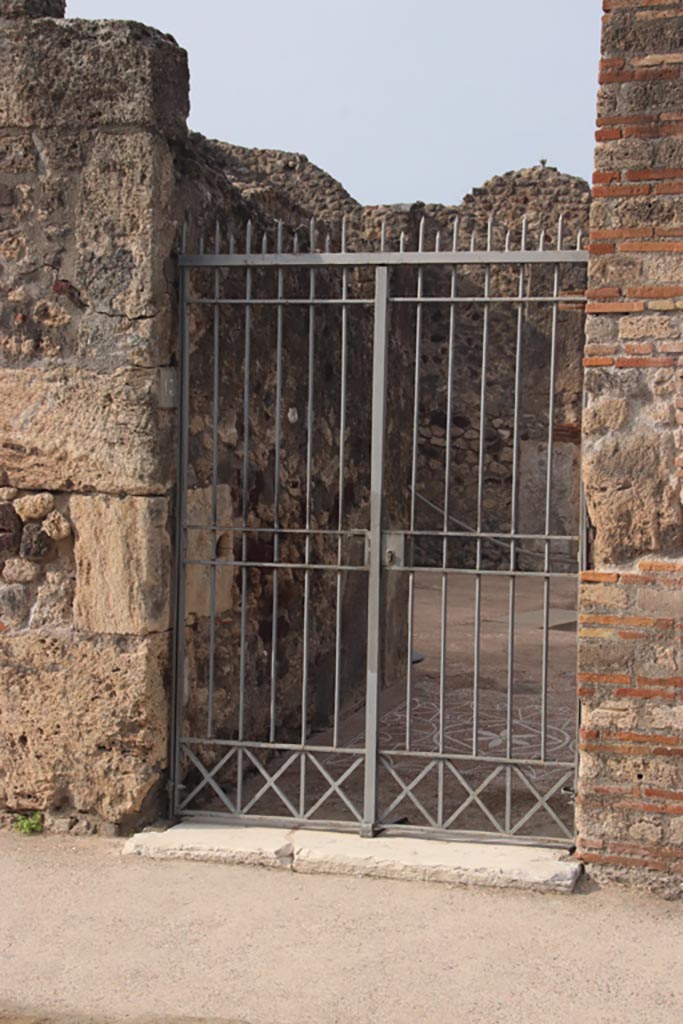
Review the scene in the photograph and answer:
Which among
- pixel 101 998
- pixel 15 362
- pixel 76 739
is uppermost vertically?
pixel 15 362

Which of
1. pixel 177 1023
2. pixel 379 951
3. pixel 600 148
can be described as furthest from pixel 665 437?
pixel 177 1023

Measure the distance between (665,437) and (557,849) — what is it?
162 centimetres

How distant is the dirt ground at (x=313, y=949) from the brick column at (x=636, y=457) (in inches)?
13.2

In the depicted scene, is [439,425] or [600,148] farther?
[439,425]

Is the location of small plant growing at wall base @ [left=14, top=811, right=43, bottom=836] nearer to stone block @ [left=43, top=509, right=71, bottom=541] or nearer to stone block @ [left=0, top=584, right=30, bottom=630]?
stone block @ [left=0, top=584, right=30, bottom=630]

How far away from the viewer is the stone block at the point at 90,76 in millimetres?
4383

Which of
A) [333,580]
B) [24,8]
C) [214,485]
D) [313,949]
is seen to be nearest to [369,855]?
[313,949]

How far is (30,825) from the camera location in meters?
4.56

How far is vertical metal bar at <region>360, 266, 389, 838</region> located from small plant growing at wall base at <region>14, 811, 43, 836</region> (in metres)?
1.34

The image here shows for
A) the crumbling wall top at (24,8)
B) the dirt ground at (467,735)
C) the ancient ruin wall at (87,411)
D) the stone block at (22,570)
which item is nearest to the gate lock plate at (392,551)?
the dirt ground at (467,735)

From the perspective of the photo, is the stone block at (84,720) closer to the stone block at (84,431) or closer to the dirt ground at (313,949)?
the dirt ground at (313,949)

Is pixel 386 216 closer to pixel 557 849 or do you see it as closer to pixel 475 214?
pixel 475 214

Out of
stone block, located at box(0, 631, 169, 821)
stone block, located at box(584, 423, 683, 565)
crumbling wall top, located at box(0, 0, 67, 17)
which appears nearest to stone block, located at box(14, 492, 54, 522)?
stone block, located at box(0, 631, 169, 821)

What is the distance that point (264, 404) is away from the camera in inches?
220
